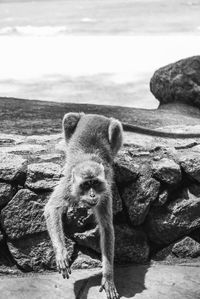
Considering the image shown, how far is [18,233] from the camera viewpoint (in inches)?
237

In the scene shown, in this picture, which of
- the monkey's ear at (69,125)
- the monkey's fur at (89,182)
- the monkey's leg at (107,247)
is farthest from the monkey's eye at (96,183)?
the monkey's ear at (69,125)

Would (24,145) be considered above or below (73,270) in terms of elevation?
above

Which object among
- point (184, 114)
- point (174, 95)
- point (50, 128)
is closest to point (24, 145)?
point (50, 128)

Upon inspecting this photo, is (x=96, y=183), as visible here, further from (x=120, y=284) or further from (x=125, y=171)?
(x=120, y=284)

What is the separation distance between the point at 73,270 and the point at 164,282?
100 cm

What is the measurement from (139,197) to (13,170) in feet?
4.81

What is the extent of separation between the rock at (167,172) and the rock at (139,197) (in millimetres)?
117

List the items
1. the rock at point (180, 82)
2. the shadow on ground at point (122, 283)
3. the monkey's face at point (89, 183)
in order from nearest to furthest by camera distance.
Answer: the monkey's face at point (89, 183)
the shadow on ground at point (122, 283)
the rock at point (180, 82)

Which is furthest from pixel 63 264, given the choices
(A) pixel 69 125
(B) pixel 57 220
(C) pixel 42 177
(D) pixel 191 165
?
(D) pixel 191 165

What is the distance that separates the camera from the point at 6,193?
19.7ft

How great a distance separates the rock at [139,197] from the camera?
6285 mm

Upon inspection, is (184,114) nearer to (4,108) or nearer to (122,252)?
(4,108)

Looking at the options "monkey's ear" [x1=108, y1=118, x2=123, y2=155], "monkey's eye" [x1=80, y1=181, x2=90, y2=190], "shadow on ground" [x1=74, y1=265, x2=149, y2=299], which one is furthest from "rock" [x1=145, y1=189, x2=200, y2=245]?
"monkey's eye" [x1=80, y1=181, x2=90, y2=190]

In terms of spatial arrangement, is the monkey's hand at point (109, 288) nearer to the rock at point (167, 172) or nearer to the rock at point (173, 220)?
the rock at point (173, 220)
